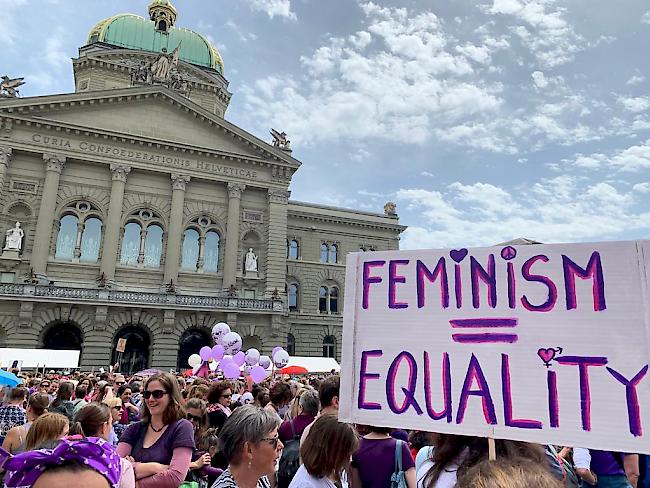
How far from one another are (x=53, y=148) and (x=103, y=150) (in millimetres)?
2685

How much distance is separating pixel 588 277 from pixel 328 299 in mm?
36618

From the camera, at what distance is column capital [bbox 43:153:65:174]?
27.9m

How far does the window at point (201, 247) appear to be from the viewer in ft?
101

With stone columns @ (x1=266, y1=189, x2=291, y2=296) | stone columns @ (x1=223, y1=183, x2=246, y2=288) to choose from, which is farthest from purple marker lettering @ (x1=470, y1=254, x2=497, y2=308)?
stone columns @ (x1=266, y1=189, x2=291, y2=296)

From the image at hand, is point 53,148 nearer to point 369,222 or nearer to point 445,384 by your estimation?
point 369,222

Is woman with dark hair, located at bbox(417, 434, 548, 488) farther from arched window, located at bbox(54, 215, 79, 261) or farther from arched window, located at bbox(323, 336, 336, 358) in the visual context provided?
arched window, located at bbox(323, 336, 336, 358)

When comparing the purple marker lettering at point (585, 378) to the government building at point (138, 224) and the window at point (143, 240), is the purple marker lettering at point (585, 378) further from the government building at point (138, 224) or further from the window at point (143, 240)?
the window at point (143, 240)

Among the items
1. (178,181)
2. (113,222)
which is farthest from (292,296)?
(113,222)

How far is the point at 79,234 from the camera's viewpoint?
28422 mm

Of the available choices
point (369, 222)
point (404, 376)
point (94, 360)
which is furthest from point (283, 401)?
point (369, 222)

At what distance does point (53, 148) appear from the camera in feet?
92.5

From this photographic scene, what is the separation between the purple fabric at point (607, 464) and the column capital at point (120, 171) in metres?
29.7

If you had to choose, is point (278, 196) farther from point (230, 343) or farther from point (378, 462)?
point (378, 462)

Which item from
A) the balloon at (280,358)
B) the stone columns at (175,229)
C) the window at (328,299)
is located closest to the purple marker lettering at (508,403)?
the balloon at (280,358)
